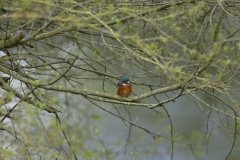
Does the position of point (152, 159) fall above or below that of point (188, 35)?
below

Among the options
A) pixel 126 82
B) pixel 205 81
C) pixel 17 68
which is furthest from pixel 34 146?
pixel 126 82

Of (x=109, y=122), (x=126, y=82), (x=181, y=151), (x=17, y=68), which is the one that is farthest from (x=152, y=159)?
(x=17, y=68)

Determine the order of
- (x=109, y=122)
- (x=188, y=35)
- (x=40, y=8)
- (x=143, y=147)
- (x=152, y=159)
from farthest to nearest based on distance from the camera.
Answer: (x=109, y=122) < (x=152, y=159) < (x=143, y=147) < (x=188, y=35) < (x=40, y=8)

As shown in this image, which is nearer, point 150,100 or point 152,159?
point 152,159

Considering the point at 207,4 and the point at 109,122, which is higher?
the point at 207,4

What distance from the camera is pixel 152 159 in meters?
6.41

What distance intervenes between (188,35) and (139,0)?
82cm

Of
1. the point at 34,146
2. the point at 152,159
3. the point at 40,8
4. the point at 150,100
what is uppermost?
the point at 40,8

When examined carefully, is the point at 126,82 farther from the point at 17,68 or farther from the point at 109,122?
the point at 109,122

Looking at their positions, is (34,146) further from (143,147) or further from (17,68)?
(143,147)

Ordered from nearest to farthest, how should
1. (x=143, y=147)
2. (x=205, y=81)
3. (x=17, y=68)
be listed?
(x=205, y=81)
(x=17, y=68)
(x=143, y=147)

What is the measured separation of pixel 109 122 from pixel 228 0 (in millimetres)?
4897

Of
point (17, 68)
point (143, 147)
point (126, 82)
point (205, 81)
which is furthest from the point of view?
point (143, 147)

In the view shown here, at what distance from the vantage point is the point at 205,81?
96.0 inches
